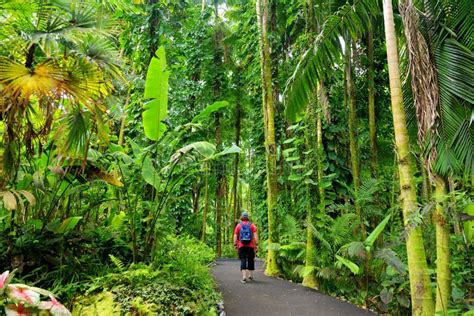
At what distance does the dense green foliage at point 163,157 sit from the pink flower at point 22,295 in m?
2.82

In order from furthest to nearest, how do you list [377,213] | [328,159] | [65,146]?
[328,159] → [377,213] → [65,146]

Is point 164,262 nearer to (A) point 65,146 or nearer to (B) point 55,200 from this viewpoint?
(B) point 55,200

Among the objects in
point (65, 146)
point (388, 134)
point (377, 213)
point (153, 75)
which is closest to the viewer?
point (65, 146)

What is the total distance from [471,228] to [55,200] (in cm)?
644

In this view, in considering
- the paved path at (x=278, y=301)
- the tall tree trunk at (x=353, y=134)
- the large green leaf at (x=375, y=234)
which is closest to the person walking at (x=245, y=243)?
the paved path at (x=278, y=301)

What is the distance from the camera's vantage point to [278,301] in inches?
255

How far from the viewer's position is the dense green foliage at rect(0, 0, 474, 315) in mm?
4586

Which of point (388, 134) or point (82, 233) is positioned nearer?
point (82, 233)

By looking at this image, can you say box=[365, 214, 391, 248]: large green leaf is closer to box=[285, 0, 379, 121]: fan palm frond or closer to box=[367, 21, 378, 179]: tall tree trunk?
box=[367, 21, 378, 179]: tall tree trunk

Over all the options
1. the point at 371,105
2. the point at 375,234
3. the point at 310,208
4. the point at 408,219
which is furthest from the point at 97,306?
the point at 371,105

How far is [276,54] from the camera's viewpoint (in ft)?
41.3

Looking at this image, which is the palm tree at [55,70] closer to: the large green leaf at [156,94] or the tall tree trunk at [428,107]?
the large green leaf at [156,94]

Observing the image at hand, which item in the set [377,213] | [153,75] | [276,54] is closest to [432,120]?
[377,213]

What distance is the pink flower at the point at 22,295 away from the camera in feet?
5.67
